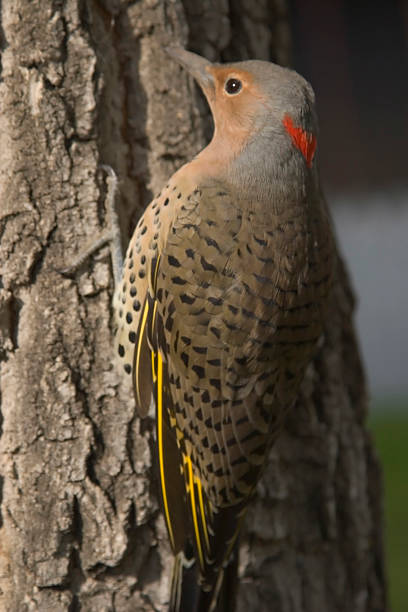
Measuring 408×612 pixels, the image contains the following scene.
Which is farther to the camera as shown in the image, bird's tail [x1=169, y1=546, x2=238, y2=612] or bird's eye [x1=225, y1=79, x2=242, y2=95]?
bird's eye [x1=225, y1=79, x2=242, y2=95]

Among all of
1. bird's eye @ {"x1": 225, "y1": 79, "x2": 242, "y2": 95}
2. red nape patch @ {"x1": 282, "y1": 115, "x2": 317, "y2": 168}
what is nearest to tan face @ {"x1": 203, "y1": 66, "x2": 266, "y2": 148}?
bird's eye @ {"x1": 225, "y1": 79, "x2": 242, "y2": 95}

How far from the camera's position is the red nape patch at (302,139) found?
8.95 ft

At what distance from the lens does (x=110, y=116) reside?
288cm

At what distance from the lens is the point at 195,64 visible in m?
2.86

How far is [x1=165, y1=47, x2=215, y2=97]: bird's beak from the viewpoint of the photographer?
9.38 feet

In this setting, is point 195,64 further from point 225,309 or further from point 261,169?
point 225,309

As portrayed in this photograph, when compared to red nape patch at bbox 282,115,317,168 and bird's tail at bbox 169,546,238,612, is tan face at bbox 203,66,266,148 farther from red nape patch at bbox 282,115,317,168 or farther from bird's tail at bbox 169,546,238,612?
bird's tail at bbox 169,546,238,612

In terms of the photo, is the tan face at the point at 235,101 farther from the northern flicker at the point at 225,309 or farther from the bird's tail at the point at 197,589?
the bird's tail at the point at 197,589

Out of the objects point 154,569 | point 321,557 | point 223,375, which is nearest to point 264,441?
point 223,375

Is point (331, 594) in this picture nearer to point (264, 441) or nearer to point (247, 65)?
point (264, 441)

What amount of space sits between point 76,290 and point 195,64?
841 mm

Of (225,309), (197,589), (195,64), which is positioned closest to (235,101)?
(195,64)

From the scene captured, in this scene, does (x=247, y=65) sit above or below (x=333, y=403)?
above

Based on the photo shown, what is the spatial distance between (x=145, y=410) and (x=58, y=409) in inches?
10.8
